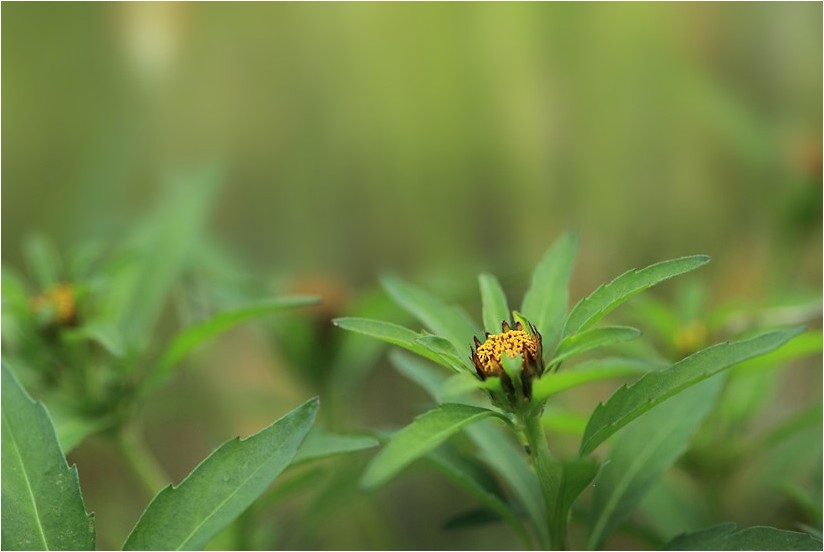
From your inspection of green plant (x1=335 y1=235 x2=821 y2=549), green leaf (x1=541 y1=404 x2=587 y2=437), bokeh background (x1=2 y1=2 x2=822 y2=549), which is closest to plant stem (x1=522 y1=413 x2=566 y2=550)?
green plant (x1=335 y1=235 x2=821 y2=549)

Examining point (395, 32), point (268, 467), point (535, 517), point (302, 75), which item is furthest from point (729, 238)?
point (268, 467)

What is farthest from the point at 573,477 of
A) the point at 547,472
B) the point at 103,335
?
the point at 103,335

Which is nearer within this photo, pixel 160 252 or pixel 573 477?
pixel 573 477

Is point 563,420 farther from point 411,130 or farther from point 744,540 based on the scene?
point 411,130

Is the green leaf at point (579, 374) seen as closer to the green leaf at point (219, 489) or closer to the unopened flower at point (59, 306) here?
the green leaf at point (219, 489)

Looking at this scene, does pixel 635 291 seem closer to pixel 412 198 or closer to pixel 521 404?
pixel 521 404

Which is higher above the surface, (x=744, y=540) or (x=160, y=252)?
(x=160, y=252)

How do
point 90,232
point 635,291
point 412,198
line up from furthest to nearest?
point 412,198 → point 90,232 → point 635,291
